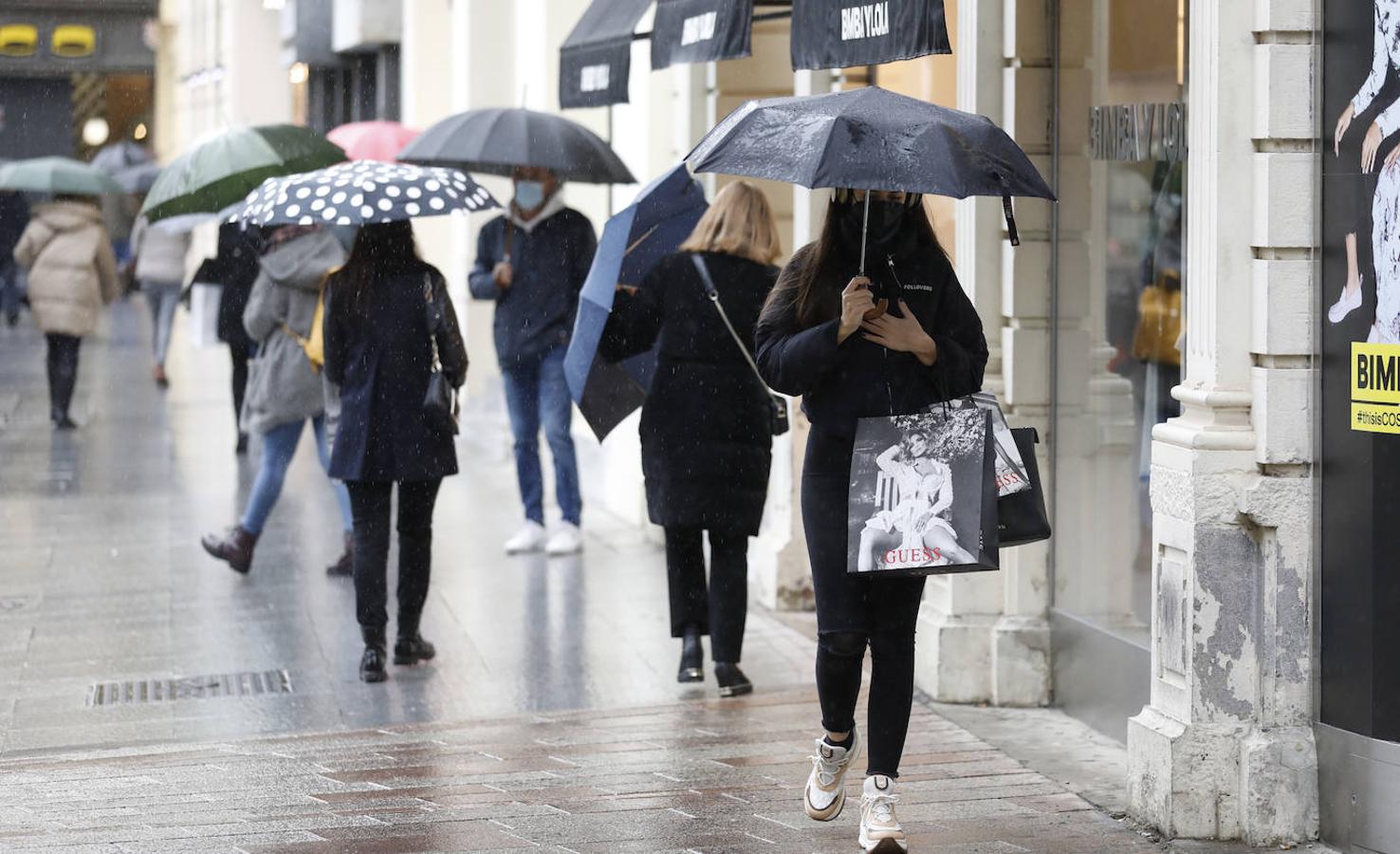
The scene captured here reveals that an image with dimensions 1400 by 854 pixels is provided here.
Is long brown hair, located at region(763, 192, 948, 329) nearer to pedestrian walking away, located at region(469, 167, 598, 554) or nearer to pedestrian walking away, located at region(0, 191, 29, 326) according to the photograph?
pedestrian walking away, located at region(469, 167, 598, 554)

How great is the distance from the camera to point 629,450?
40.7ft

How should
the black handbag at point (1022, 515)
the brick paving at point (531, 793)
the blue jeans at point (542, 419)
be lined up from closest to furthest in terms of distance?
the black handbag at point (1022, 515)
the brick paving at point (531, 793)
the blue jeans at point (542, 419)

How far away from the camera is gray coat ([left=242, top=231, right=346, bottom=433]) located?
9.73 m

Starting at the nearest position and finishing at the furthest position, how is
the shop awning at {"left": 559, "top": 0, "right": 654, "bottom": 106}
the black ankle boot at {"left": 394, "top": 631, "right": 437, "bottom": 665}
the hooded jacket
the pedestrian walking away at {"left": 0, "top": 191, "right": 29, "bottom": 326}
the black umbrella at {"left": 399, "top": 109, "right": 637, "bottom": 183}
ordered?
the black ankle boot at {"left": 394, "top": 631, "right": 437, "bottom": 665}
the shop awning at {"left": 559, "top": 0, "right": 654, "bottom": 106}
the black umbrella at {"left": 399, "top": 109, "right": 637, "bottom": 183}
the hooded jacket
the pedestrian walking away at {"left": 0, "top": 191, "right": 29, "bottom": 326}

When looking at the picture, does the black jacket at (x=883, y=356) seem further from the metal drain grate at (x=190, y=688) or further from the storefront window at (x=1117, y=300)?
the metal drain grate at (x=190, y=688)

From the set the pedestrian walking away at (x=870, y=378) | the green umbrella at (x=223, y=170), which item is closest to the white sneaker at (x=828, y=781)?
the pedestrian walking away at (x=870, y=378)

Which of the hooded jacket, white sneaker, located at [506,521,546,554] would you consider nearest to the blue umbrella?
white sneaker, located at [506,521,546,554]

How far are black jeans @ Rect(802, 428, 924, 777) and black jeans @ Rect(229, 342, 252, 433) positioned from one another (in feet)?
30.5

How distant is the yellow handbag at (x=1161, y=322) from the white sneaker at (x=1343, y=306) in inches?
46.4

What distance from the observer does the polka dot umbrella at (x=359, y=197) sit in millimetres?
7445

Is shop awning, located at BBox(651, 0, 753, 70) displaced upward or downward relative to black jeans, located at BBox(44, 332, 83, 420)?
upward

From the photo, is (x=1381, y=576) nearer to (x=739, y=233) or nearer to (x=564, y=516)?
(x=739, y=233)

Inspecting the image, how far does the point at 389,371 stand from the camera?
7789mm

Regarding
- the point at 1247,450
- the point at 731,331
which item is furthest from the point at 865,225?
the point at 731,331
